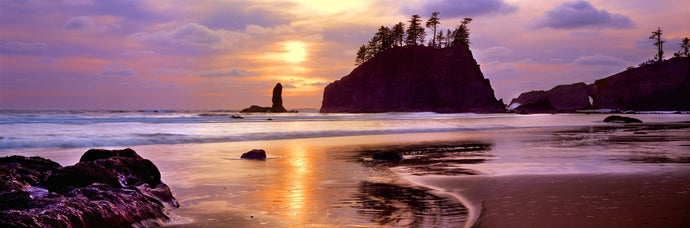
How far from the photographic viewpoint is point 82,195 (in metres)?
4.95

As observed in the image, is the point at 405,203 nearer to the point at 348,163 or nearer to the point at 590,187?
the point at 590,187

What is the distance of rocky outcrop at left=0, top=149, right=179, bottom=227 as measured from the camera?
13.4ft

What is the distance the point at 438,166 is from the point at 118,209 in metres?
7.37

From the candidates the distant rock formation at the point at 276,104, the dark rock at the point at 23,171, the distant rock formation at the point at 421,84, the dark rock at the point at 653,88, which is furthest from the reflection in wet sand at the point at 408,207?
the distant rock formation at the point at 276,104

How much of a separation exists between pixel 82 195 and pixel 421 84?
8627cm

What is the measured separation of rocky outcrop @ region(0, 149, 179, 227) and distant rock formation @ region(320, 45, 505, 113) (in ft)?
261

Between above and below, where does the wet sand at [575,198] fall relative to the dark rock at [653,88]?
below

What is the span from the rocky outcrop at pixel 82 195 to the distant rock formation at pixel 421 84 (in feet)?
261

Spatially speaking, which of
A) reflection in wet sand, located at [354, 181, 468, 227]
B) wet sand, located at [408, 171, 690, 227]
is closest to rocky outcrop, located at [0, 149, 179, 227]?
reflection in wet sand, located at [354, 181, 468, 227]

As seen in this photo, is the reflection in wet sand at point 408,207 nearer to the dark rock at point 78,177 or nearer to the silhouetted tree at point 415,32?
the dark rock at point 78,177

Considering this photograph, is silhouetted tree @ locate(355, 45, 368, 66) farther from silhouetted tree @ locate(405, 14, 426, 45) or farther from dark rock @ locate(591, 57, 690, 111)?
dark rock @ locate(591, 57, 690, 111)

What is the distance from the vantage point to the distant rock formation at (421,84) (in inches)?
3418

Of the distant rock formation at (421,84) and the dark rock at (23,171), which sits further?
the distant rock formation at (421,84)

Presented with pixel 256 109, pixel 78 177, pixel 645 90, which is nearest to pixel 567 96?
pixel 645 90
